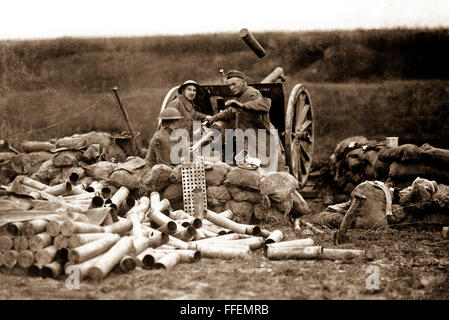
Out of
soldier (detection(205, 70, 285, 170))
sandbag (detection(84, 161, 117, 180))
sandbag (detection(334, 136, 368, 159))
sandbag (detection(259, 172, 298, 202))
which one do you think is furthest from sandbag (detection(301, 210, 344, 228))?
sandbag (detection(334, 136, 368, 159))

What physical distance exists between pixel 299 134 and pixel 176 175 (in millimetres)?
3363

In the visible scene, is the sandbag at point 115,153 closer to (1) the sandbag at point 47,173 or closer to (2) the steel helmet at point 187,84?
(2) the steel helmet at point 187,84

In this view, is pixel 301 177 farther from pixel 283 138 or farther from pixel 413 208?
pixel 413 208

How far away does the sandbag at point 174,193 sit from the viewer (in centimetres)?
826

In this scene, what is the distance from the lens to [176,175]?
26.9 feet

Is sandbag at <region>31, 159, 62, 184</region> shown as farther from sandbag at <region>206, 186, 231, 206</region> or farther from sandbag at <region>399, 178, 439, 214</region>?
sandbag at <region>399, 178, 439, 214</region>

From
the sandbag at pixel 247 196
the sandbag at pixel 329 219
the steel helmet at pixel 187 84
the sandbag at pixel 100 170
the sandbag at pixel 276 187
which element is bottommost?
the sandbag at pixel 329 219

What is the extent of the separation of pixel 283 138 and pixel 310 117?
1.39m

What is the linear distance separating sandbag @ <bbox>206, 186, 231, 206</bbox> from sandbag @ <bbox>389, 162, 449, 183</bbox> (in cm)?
270

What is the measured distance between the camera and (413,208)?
25.5 ft

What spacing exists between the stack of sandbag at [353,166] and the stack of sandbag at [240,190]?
224 cm

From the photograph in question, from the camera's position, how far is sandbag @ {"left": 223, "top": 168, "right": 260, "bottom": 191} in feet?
26.5

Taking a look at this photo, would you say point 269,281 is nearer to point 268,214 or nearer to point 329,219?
point 268,214

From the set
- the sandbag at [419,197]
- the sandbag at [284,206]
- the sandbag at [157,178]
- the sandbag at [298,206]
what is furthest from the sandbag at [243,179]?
the sandbag at [419,197]
